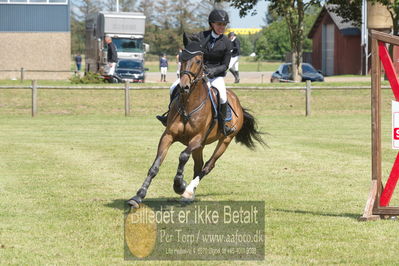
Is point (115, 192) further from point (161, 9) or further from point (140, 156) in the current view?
point (161, 9)

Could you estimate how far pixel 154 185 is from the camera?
529 inches

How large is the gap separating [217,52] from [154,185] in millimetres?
2956

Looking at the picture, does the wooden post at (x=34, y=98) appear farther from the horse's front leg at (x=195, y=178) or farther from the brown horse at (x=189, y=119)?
the brown horse at (x=189, y=119)

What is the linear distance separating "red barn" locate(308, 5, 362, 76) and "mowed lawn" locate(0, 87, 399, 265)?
135 feet

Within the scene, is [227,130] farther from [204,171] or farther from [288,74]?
[288,74]

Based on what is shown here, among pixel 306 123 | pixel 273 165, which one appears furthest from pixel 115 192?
pixel 306 123

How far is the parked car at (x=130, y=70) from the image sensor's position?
4719 cm

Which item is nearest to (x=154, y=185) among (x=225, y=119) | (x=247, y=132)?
(x=247, y=132)

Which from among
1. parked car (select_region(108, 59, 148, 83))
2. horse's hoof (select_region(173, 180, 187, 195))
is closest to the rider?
horse's hoof (select_region(173, 180, 187, 195))

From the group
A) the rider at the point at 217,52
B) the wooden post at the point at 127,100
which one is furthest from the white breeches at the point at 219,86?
the wooden post at the point at 127,100

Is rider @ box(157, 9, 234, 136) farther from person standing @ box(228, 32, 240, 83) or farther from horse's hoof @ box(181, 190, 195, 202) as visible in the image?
person standing @ box(228, 32, 240, 83)

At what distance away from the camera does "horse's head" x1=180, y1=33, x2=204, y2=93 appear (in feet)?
33.7

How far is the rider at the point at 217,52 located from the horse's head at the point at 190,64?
1.82 feet

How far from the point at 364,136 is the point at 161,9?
301 feet
